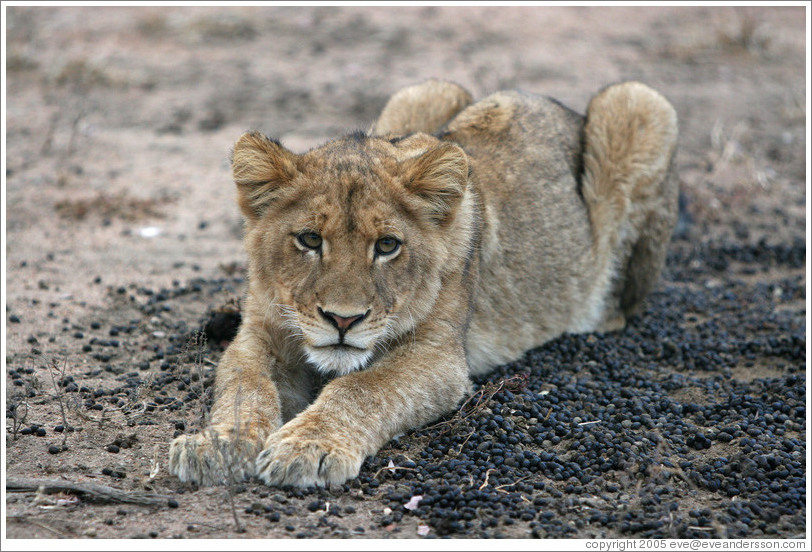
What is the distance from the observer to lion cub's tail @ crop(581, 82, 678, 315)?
802 cm

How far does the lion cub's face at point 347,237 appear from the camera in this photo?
5074 millimetres

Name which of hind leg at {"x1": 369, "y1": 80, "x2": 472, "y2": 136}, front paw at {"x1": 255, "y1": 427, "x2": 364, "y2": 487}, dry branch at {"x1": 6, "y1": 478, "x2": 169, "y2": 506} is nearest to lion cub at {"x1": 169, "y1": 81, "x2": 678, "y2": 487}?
front paw at {"x1": 255, "y1": 427, "x2": 364, "y2": 487}

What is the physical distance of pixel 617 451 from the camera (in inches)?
210

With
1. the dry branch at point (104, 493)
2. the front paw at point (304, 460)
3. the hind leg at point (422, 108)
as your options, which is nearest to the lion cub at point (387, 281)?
the front paw at point (304, 460)

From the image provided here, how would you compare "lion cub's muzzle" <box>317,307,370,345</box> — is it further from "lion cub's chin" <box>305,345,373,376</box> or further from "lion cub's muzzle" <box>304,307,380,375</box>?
"lion cub's chin" <box>305,345,373,376</box>

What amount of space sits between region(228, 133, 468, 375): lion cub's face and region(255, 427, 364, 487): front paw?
1.76 feet

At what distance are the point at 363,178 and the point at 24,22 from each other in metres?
12.1

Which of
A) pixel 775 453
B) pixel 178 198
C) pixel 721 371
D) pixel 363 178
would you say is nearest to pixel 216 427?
pixel 363 178

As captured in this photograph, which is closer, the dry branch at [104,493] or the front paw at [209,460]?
the dry branch at [104,493]

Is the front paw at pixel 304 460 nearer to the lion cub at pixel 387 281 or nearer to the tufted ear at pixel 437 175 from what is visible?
the lion cub at pixel 387 281

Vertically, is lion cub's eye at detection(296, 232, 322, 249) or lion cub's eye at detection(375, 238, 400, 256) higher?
lion cub's eye at detection(296, 232, 322, 249)

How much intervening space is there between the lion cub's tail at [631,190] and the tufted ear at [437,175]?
2.70m

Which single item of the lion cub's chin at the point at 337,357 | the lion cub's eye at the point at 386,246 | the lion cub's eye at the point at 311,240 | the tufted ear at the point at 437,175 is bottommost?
the lion cub's chin at the point at 337,357

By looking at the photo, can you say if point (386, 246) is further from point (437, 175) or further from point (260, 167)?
point (260, 167)
